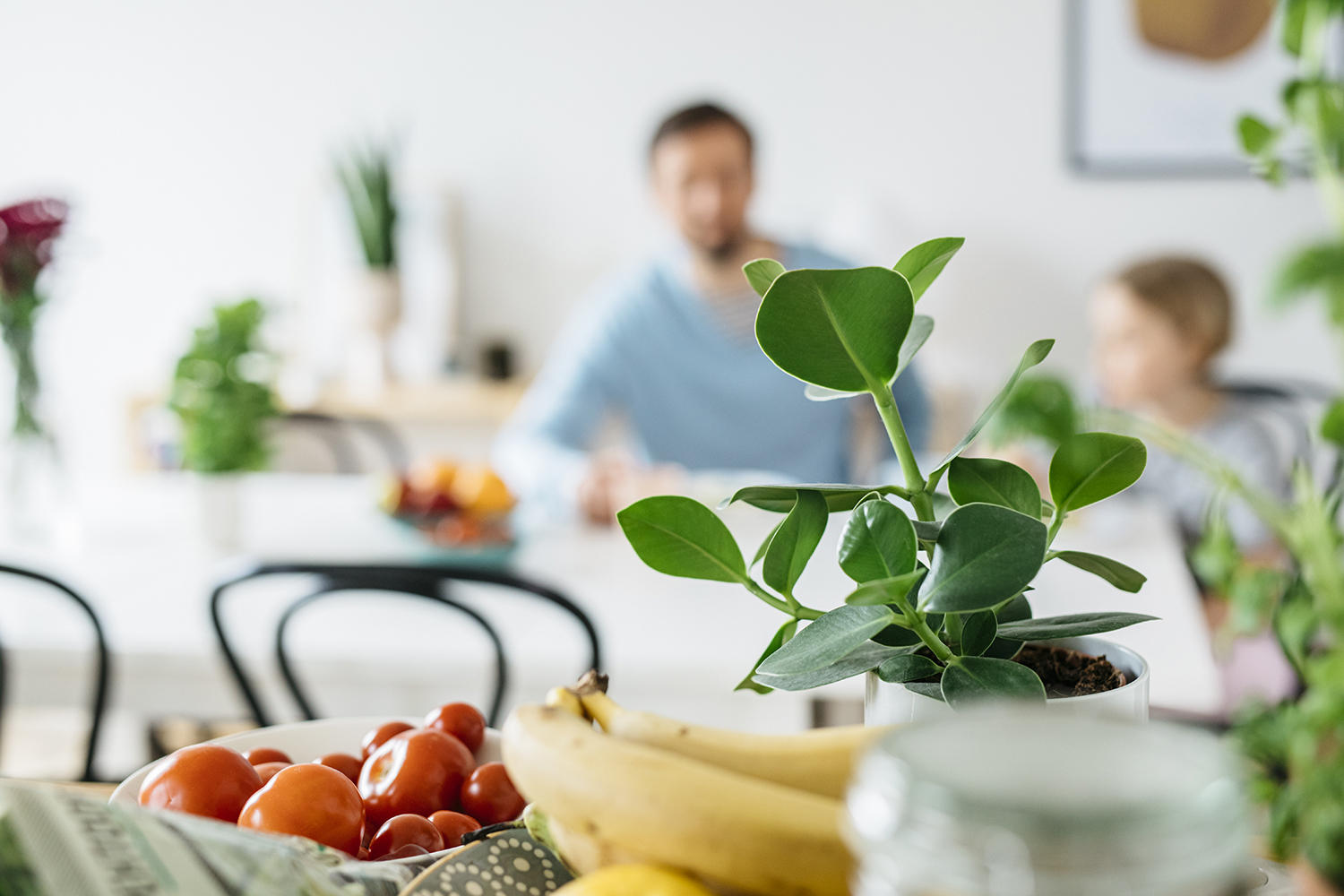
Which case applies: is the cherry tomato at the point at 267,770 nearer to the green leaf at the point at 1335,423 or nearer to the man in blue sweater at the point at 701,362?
the green leaf at the point at 1335,423

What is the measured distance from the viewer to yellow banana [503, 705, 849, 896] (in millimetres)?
303

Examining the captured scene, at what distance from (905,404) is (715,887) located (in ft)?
6.64

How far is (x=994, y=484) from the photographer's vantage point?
43cm

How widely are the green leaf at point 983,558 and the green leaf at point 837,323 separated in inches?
2.3

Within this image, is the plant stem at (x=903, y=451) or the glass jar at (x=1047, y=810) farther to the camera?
the plant stem at (x=903, y=451)

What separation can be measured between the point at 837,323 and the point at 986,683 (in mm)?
124

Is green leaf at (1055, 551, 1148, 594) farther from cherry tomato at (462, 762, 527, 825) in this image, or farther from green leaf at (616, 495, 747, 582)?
cherry tomato at (462, 762, 527, 825)

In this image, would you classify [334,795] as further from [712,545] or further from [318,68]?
[318,68]

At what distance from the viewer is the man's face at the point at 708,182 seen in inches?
89.1

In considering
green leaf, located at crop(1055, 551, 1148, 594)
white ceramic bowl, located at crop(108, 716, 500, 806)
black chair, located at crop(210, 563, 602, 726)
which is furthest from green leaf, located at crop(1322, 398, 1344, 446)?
black chair, located at crop(210, 563, 602, 726)

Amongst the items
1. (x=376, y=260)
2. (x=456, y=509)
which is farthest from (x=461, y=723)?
(x=376, y=260)

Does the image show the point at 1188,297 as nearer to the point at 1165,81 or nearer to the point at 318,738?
the point at 1165,81

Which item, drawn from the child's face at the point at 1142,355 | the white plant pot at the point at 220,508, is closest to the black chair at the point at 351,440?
the white plant pot at the point at 220,508

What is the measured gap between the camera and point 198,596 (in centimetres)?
142
